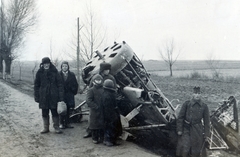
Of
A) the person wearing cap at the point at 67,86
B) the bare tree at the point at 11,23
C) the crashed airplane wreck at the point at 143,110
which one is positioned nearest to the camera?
the crashed airplane wreck at the point at 143,110

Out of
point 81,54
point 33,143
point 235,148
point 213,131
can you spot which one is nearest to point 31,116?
point 33,143

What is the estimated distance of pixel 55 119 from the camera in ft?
23.5

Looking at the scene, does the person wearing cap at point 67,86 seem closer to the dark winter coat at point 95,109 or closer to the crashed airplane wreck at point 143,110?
the crashed airplane wreck at point 143,110

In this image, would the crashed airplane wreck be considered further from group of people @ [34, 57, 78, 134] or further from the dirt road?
group of people @ [34, 57, 78, 134]

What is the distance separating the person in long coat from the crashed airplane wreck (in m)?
0.77

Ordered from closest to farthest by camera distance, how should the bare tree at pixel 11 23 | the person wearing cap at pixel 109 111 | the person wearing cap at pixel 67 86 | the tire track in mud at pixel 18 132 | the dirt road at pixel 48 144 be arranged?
the dirt road at pixel 48 144 → the tire track in mud at pixel 18 132 → the person wearing cap at pixel 109 111 → the person wearing cap at pixel 67 86 → the bare tree at pixel 11 23

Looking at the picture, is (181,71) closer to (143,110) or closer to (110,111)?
(143,110)

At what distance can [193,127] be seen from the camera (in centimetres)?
644

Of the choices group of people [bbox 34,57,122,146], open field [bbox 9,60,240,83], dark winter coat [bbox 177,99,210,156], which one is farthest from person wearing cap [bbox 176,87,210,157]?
open field [bbox 9,60,240,83]

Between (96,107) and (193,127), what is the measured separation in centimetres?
237

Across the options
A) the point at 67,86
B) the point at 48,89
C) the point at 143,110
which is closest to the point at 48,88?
the point at 48,89

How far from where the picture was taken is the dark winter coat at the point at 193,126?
6371mm

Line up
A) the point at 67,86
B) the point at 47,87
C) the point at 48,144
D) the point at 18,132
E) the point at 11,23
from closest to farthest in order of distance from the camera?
1. the point at 48,144
2. the point at 47,87
3. the point at 18,132
4. the point at 67,86
5. the point at 11,23

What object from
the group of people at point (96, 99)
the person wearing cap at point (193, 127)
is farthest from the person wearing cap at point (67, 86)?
the person wearing cap at point (193, 127)
